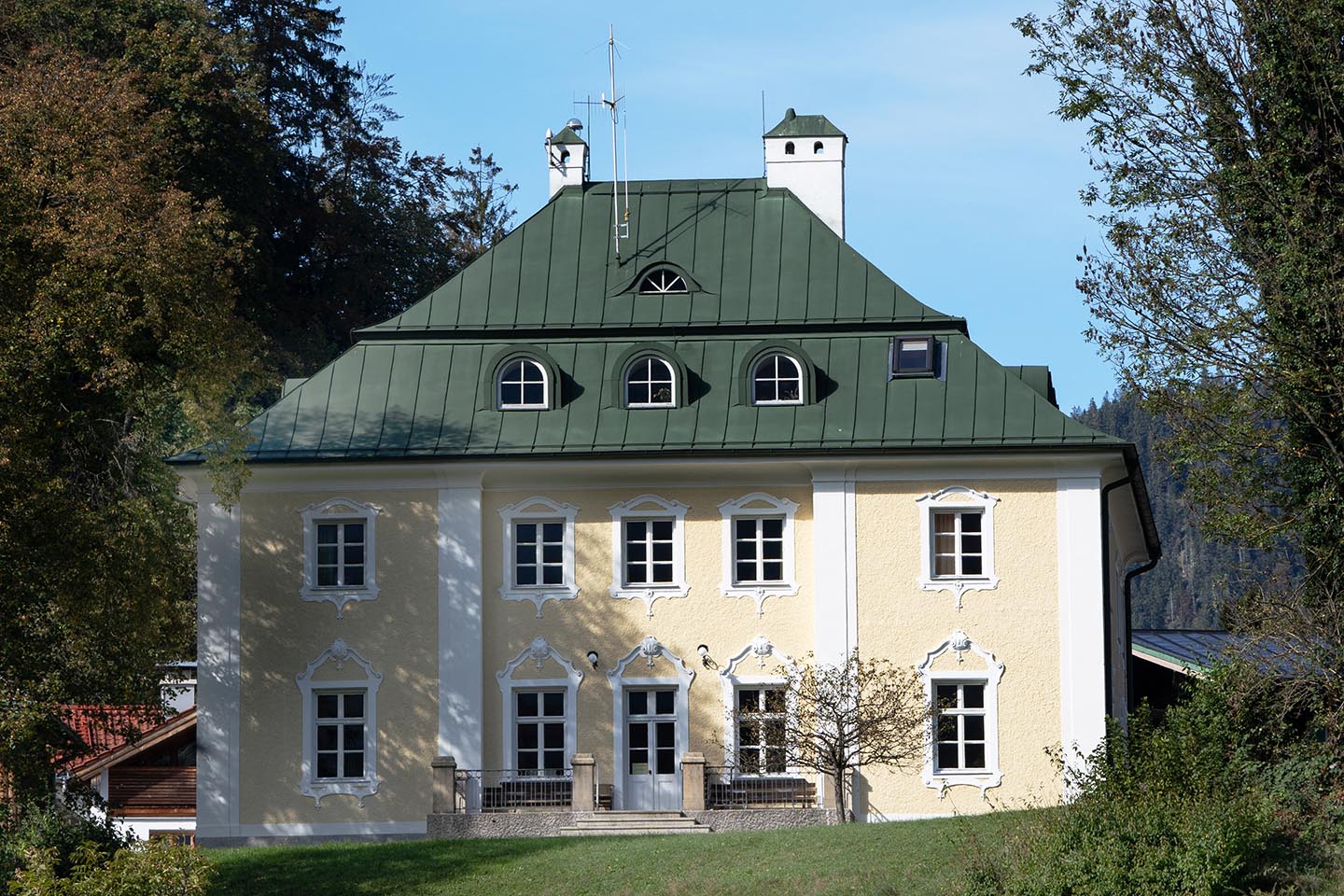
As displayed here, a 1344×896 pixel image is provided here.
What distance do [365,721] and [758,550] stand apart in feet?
22.4

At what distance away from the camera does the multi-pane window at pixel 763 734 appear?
1176 inches

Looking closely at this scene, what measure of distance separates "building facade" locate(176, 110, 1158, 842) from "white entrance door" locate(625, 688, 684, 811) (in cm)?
4

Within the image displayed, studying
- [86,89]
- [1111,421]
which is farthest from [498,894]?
[1111,421]

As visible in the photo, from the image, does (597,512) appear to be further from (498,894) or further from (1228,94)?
(1228,94)

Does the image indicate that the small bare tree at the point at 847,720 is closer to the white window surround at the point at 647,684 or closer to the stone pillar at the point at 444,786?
the white window surround at the point at 647,684

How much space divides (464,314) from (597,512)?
14.1 ft

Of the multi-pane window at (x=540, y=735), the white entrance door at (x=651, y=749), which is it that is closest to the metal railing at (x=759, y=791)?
the white entrance door at (x=651, y=749)

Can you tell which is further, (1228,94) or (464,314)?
(464,314)

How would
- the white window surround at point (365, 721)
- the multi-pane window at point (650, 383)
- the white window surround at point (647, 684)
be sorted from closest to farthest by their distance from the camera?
the white window surround at point (365, 721), the white window surround at point (647, 684), the multi-pane window at point (650, 383)

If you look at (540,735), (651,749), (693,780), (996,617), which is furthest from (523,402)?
(996,617)

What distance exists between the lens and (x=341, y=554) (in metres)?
31.0

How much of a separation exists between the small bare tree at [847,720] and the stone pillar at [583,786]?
2.67 metres

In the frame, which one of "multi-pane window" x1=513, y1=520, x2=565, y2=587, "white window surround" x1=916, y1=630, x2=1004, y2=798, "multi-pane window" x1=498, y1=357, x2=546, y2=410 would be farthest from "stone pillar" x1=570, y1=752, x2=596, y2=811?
"multi-pane window" x1=498, y1=357, x2=546, y2=410

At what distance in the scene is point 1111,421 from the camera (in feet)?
495
